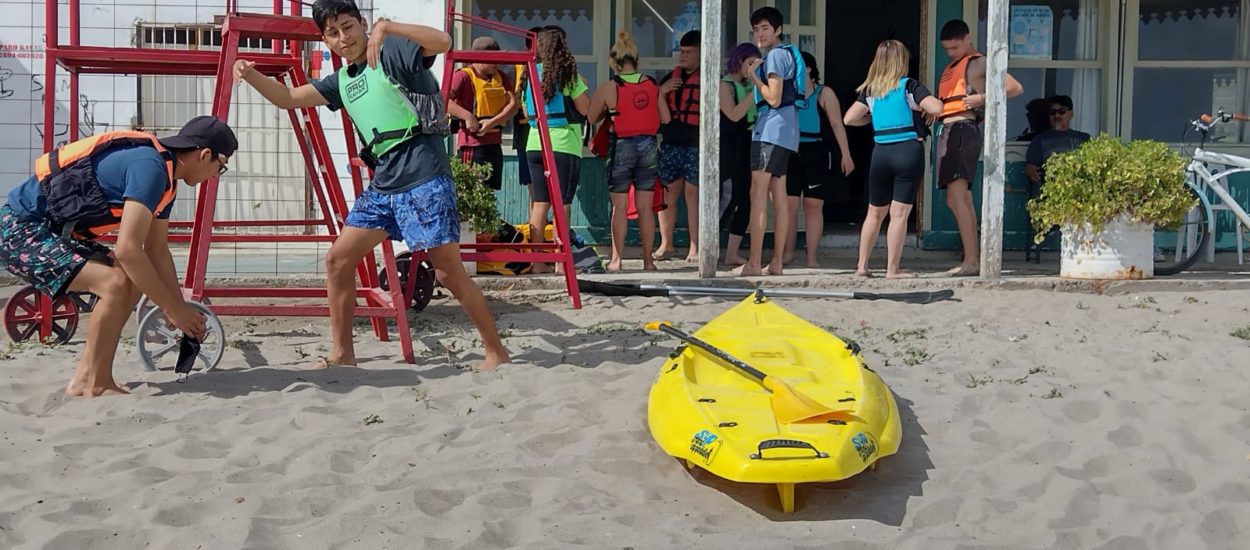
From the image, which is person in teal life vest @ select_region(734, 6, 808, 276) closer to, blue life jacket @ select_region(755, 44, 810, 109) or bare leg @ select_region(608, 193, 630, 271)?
blue life jacket @ select_region(755, 44, 810, 109)

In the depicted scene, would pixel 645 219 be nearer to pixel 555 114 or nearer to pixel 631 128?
pixel 631 128

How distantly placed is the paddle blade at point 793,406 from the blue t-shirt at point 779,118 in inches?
164

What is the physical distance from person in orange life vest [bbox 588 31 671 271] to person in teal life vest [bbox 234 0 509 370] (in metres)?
3.34

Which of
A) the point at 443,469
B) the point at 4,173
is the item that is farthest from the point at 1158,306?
the point at 4,173

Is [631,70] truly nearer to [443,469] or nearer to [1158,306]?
[1158,306]

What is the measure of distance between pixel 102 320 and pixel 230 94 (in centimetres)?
141

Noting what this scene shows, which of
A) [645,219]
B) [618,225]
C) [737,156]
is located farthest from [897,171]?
[618,225]

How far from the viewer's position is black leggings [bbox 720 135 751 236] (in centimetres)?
938

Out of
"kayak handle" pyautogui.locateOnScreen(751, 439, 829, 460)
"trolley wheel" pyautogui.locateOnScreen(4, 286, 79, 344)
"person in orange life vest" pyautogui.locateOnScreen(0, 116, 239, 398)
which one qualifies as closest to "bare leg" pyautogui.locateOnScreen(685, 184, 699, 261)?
"trolley wheel" pyautogui.locateOnScreen(4, 286, 79, 344)

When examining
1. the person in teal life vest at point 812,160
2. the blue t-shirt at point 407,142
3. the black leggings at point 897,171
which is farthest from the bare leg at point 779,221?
the blue t-shirt at point 407,142

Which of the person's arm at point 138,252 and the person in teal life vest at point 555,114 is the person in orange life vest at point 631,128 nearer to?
the person in teal life vest at point 555,114

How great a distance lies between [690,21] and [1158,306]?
4373mm

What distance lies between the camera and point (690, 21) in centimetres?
1011

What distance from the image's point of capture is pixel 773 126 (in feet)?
27.1
